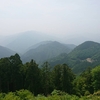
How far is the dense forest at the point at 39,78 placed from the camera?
130 ft

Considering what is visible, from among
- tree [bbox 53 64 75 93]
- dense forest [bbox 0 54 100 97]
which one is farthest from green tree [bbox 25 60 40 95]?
tree [bbox 53 64 75 93]

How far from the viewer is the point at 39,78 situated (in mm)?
40312

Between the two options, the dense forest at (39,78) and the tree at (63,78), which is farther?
the dense forest at (39,78)

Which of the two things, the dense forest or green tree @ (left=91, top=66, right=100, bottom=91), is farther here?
green tree @ (left=91, top=66, right=100, bottom=91)

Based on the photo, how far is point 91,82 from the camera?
142 feet

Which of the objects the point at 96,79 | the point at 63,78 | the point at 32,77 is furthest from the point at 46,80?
the point at 96,79

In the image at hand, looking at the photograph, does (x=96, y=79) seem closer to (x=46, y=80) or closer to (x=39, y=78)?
(x=46, y=80)

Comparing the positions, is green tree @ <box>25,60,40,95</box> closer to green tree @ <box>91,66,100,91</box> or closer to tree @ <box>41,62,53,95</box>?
tree @ <box>41,62,53,95</box>

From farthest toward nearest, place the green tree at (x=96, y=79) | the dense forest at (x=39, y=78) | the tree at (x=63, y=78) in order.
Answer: the green tree at (x=96, y=79)
the dense forest at (x=39, y=78)
the tree at (x=63, y=78)

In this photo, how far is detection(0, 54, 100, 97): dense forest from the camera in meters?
39.5

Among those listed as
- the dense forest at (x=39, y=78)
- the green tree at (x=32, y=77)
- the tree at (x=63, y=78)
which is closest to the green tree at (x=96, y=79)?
the dense forest at (x=39, y=78)

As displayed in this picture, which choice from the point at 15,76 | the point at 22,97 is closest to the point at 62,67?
the point at 15,76

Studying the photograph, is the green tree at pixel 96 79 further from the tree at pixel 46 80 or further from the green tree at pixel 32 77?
the green tree at pixel 32 77

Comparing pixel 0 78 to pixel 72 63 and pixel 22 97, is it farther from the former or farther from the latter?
pixel 72 63
